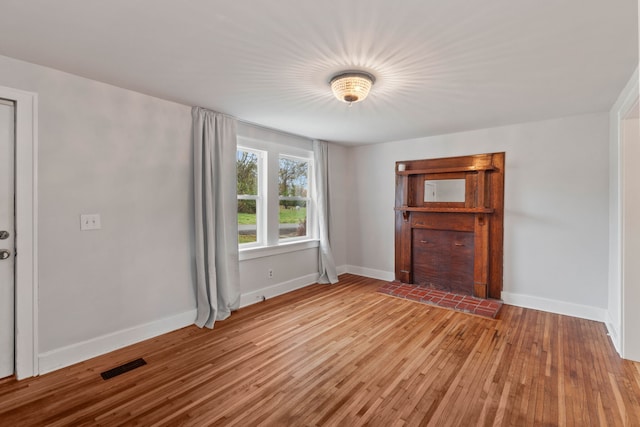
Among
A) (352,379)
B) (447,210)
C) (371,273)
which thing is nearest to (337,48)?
(352,379)

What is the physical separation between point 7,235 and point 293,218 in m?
3.09

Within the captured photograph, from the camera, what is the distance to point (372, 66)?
220 centimetres

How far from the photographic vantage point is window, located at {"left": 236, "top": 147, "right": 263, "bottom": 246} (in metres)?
3.89

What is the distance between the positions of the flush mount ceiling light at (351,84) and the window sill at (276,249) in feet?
7.49

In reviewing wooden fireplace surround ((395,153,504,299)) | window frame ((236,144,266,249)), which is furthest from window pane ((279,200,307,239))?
wooden fireplace surround ((395,153,504,299))

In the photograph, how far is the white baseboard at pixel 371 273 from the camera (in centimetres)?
496

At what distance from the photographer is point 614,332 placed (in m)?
2.85

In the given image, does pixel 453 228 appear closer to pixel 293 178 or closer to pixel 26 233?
pixel 293 178

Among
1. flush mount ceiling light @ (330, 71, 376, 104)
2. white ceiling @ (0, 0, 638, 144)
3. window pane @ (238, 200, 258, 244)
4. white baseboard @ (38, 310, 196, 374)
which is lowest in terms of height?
white baseboard @ (38, 310, 196, 374)

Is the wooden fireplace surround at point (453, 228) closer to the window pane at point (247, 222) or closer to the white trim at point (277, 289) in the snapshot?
the white trim at point (277, 289)

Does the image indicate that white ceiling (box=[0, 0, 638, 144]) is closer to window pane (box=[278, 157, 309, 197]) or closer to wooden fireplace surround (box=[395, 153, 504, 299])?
wooden fireplace surround (box=[395, 153, 504, 299])

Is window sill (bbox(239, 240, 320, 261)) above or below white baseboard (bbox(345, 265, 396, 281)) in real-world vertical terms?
above

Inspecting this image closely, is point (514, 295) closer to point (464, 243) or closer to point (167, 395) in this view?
point (464, 243)

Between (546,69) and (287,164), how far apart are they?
10.4 feet
